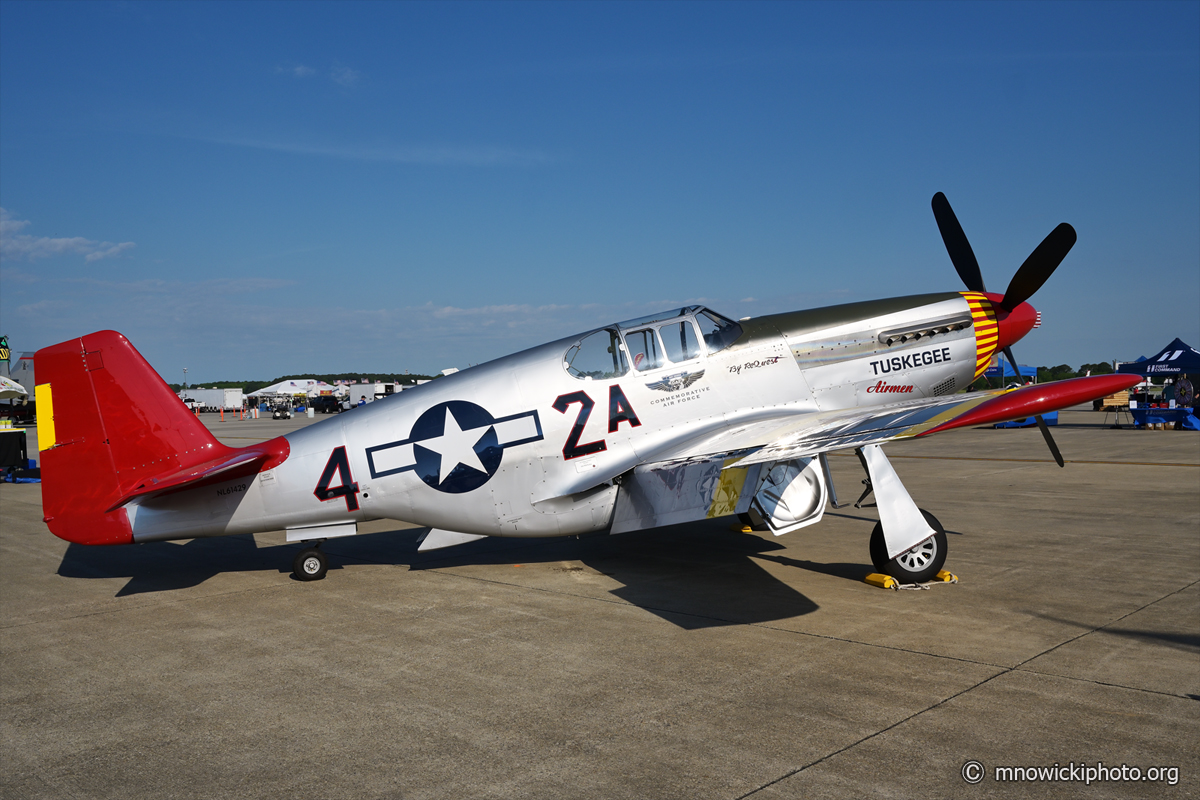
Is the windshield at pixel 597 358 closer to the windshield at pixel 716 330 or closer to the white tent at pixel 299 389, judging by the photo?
the windshield at pixel 716 330

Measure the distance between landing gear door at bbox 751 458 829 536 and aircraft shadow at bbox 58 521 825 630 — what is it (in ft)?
2.21

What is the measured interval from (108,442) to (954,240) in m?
11.2

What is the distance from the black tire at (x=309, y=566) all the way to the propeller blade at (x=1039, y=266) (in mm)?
8635

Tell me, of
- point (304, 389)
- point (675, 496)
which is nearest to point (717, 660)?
point (675, 496)

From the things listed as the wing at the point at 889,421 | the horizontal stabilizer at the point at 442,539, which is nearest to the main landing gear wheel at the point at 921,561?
the wing at the point at 889,421

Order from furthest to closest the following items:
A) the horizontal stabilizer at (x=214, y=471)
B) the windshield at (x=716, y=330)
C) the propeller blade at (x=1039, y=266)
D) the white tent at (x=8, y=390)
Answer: the white tent at (x=8, y=390), the propeller blade at (x=1039, y=266), the windshield at (x=716, y=330), the horizontal stabilizer at (x=214, y=471)

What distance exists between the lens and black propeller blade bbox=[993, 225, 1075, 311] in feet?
30.6

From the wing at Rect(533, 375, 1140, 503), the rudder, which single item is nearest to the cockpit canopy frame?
the wing at Rect(533, 375, 1140, 503)

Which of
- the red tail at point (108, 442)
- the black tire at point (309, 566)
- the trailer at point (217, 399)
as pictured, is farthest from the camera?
the trailer at point (217, 399)

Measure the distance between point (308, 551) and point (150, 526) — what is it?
5.52 ft

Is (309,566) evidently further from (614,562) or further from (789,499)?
(789,499)

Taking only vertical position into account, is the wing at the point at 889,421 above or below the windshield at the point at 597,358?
below

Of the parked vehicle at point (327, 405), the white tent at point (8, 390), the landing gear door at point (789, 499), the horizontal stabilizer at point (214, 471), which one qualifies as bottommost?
the landing gear door at point (789, 499)

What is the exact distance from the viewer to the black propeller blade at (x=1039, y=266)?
9328 millimetres
